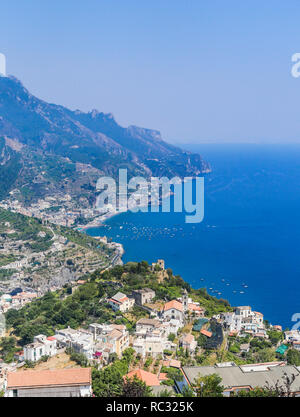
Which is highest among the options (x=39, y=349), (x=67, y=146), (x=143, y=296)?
(x=67, y=146)

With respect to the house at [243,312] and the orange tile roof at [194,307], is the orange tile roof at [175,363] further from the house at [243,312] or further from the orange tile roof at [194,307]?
the house at [243,312]

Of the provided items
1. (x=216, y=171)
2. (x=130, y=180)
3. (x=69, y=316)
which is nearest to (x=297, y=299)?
(x=69, y=316)

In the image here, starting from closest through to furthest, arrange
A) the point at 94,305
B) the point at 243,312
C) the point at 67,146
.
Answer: the point at 94,305 → the point at 243,312 → the point at 67,146

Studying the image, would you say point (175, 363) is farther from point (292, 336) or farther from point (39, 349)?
point (292, 336)

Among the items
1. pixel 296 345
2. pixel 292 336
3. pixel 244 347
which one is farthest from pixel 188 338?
pixel 292 336

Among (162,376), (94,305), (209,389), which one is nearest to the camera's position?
(209,389)

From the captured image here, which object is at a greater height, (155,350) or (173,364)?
(155,350)

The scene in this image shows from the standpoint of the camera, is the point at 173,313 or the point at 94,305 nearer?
the point at 173,313
